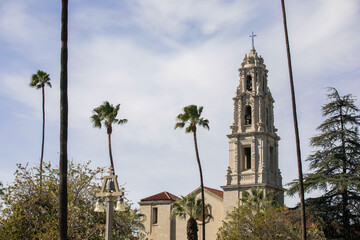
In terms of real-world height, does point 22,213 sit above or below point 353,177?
below

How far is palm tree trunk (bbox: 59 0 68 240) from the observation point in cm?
1759

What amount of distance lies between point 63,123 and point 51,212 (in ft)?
25.6

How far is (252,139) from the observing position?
51031mm

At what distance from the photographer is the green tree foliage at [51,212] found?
958 inches

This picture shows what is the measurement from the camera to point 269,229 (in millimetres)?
31656

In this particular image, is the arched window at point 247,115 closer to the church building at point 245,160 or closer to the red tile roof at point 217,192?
the church building at point 245,160

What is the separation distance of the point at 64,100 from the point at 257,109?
35271mm

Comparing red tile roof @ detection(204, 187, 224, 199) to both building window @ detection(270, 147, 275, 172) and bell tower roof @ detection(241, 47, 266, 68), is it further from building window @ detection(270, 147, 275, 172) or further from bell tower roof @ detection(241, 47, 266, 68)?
bell tower roof @ detection(241, 47, 266, 68)

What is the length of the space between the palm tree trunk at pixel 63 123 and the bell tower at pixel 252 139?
107 feet

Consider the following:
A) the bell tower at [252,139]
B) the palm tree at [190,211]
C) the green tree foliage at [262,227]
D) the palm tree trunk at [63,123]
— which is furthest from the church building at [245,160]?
the palm tree trunk at [63,123]

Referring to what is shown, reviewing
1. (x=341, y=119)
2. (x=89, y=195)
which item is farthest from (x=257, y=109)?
(x=89, y=195)

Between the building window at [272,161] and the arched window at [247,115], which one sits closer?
the building window at [272,161]

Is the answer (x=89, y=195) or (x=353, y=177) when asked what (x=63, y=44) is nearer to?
(x=89, y=195)

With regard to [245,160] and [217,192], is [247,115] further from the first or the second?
[217,192]
